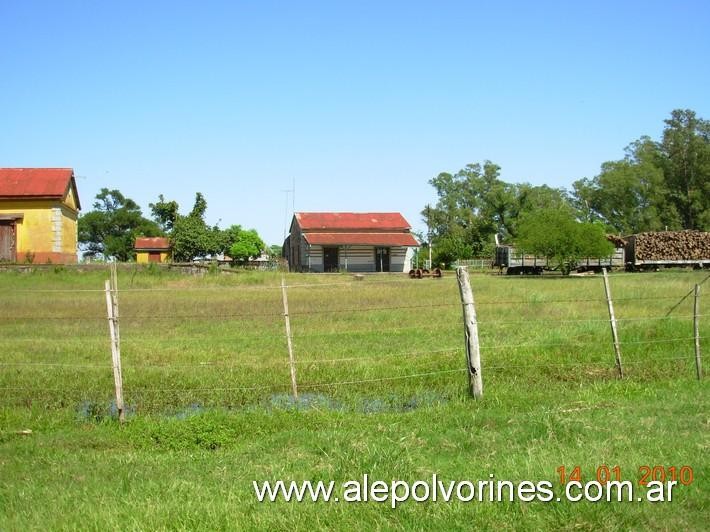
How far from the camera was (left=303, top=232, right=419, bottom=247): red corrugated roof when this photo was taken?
51.1 meters

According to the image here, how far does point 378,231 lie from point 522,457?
4847 cm

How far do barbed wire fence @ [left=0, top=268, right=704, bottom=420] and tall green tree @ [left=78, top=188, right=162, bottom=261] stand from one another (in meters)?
65.6

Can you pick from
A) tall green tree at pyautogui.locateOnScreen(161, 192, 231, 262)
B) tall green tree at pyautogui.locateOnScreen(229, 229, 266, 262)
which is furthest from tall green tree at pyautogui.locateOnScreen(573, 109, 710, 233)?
tall green tree at pyautogui.locateOnScreen(161, 192, 231, 262)

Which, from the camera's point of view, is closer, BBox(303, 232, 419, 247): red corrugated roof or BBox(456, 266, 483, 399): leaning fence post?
BBox(456, 266, 483, 399): leaning fence post

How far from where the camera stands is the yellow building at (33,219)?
34.6m

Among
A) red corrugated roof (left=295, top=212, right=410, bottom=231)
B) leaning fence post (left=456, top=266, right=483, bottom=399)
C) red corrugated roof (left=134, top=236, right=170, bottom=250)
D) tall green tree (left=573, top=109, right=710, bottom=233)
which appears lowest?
leaning fence post (left=456, top=266, right=483, bottom=399)

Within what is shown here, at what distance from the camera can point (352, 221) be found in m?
55.6

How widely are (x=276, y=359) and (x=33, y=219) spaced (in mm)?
27917

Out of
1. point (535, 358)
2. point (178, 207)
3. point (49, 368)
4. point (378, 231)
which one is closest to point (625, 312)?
point (535, 358)

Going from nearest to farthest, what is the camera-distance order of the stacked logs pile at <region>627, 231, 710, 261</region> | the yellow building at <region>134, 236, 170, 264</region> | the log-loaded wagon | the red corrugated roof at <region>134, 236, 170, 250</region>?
the log-loaded wagon
the stacked logs pile at <region>627, 231, 710, 261</region>
the yellow building at <region>134, 236, 170, 264</region>
the red corrugated roof at <region>134, 236, 170, 250</region>

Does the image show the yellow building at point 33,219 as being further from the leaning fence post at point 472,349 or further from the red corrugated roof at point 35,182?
the leaning fence post at point 472,349

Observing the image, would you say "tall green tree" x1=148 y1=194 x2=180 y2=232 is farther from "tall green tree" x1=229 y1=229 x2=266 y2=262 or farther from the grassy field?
the grassy field

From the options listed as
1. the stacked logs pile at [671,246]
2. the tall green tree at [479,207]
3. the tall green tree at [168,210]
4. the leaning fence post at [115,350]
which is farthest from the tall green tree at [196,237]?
the leaning fence post at [115,350]
